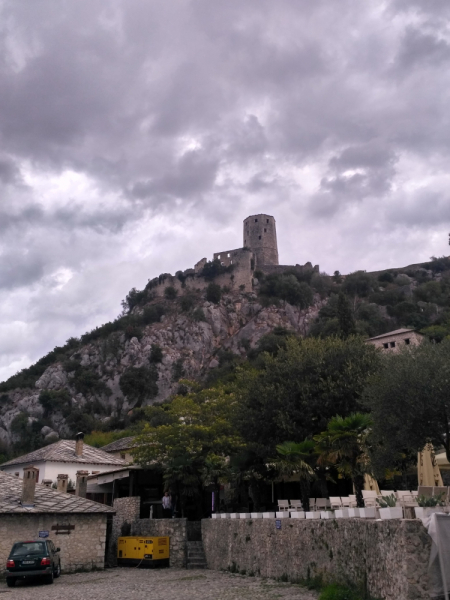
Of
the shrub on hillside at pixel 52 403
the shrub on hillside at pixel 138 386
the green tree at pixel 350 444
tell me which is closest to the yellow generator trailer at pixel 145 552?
the green tree at pixel 350 444

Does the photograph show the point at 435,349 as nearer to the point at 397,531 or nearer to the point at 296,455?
the point at 296,455

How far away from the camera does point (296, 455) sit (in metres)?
16.9

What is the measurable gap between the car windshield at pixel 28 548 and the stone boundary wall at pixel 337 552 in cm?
627

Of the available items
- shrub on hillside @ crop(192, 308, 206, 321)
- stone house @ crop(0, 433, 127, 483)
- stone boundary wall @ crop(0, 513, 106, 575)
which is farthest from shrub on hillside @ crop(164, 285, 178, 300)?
stone boundary wall @ crop(0, 513, 106, 575)

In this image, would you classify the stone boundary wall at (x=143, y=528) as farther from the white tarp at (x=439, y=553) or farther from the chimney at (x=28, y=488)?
the white tarp at (x=439, y=553)

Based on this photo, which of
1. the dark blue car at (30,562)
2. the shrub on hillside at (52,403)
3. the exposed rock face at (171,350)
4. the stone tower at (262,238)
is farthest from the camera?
the stone tower at (262,238)

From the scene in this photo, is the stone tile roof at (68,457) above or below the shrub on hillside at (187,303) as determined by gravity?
below

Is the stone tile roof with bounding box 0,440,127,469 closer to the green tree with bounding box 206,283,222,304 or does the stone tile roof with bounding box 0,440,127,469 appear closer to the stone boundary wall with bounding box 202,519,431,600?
the stone boundary wall with bounding box 202,519,431,600

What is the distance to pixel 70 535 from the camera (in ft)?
69.2

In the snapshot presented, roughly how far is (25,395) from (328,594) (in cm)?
7095

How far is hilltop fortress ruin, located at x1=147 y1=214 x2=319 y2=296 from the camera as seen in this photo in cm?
9371

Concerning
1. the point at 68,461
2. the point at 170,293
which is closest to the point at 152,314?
the point at 170,293

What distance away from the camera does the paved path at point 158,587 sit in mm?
12273

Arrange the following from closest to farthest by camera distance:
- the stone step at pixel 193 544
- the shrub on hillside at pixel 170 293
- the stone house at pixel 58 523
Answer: the stone house at pixel 58 523
the stone step at pixel 193 544
the shrub on hillside at pixel 170 293
